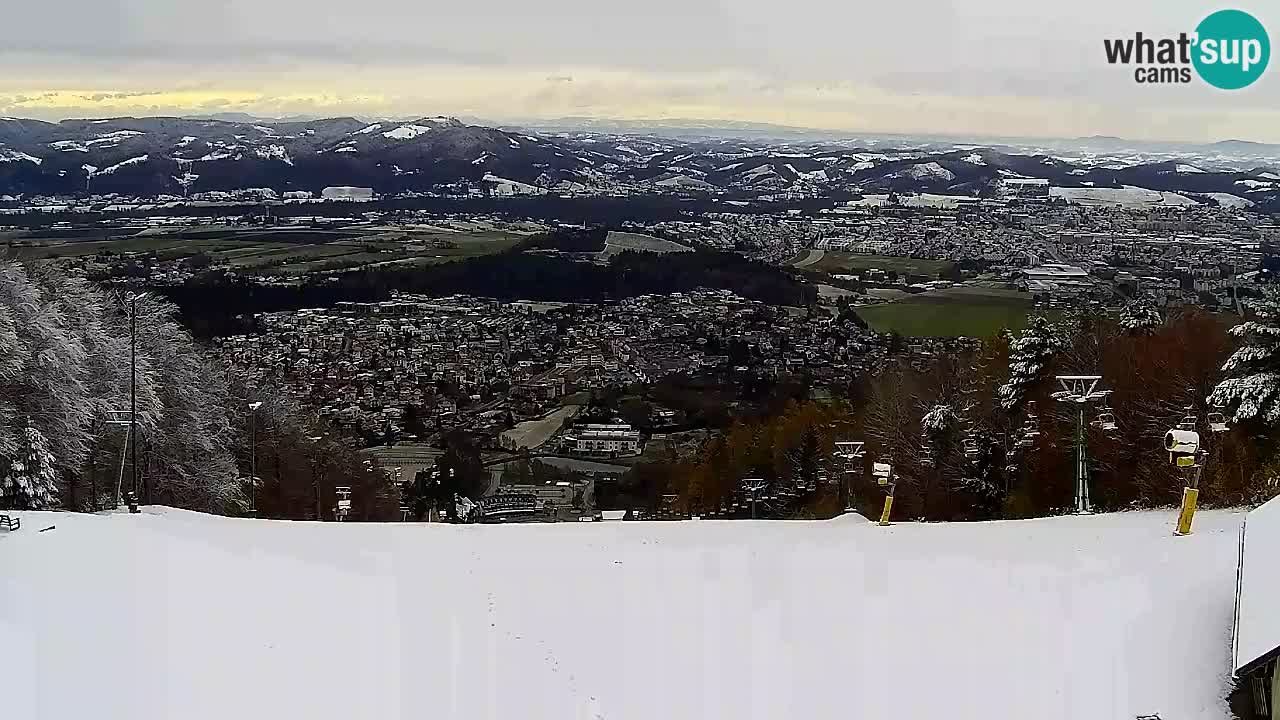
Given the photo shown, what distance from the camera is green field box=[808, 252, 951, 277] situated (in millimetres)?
75250

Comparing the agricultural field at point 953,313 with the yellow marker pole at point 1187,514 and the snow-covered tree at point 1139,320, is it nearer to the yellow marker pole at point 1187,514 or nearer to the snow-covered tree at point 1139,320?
the snow-covered tree at point 1139,320

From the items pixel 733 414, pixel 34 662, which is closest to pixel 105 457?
pixel 34 662

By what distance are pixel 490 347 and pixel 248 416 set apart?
31.0 metres

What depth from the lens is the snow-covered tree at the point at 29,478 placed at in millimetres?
20531

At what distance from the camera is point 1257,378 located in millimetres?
20031

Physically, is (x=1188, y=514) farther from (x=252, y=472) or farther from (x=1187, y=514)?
(x=252, y=472)

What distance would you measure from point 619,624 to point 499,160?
376 ft

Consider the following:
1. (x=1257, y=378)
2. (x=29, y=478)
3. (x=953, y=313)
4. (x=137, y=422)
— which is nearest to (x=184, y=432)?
(x=137, y=422)

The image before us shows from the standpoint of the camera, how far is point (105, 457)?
26906 mm

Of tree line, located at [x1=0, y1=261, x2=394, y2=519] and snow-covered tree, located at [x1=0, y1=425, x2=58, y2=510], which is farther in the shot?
tree line, located at [x1=0, y1=261, x2=394, y2=519]

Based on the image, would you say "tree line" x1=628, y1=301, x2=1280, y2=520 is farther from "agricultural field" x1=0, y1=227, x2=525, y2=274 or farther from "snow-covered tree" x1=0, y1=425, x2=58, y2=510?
"agricultural field" x1=0, y1=227, x2=525, y2=274

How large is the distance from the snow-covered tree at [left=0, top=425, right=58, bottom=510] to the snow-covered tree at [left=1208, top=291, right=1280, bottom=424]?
69.4 feet

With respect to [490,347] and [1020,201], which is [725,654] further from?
[1020,201]

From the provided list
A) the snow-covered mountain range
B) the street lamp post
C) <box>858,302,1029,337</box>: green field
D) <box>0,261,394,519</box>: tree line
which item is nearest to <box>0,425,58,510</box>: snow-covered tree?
<box>0,261,394,519</box>: tree line
